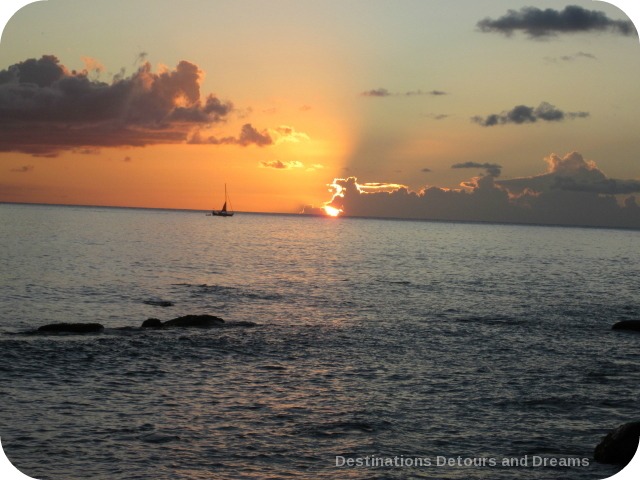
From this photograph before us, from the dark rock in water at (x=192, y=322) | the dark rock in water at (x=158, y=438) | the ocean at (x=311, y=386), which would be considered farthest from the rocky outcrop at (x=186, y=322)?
the dark rock in water at (x=158, y=438)

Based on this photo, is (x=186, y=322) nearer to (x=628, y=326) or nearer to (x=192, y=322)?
(x=192, y=322)

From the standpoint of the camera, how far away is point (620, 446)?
2075cm

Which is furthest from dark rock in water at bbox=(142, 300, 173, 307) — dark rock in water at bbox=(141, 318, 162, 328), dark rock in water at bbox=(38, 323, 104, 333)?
dark rock in water at bbox=(38, 323, 104, 333)

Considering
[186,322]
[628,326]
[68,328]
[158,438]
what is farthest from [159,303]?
[628,326]

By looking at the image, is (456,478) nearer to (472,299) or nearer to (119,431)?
(119,431)

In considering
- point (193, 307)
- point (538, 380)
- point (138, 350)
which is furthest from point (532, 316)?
point (138, 350)

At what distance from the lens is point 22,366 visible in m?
30.6

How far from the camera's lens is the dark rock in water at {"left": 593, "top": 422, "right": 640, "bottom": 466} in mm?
20625

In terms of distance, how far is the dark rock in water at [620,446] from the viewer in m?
20.6

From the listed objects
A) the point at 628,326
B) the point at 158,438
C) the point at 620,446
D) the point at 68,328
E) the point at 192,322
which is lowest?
the point at 158,438

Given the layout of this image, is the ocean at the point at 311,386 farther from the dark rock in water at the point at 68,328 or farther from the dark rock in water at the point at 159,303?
the dark rock in water at the point at 68,328

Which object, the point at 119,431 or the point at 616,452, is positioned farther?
the point at 119,431

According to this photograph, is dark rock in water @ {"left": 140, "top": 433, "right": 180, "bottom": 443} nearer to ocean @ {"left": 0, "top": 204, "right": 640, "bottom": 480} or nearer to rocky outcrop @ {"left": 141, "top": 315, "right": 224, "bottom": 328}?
ocean @ {"left": 0, "top": 204, "right": 640, "bottom": 480}

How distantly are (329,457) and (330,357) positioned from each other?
46.5ft
